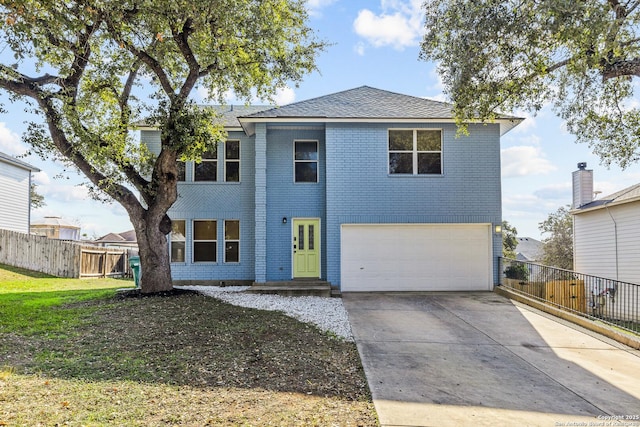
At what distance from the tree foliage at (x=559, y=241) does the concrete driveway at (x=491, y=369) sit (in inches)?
727

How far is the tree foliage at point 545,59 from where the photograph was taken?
23.2 feet

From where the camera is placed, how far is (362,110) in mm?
12672

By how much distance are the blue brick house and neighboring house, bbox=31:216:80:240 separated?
29327mm

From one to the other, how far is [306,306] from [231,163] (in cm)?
624

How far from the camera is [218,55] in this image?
9086 mm

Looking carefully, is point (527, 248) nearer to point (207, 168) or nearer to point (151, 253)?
point (207, 168)

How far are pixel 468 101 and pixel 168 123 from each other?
7049 millimetres

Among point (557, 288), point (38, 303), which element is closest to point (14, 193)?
point (38, 303)

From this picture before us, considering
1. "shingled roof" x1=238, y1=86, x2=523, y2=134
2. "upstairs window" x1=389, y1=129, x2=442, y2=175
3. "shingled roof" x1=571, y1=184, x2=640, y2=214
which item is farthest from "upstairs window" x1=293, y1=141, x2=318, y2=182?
"shingled roof" x1=571, y1=184, x2=640, y2=214

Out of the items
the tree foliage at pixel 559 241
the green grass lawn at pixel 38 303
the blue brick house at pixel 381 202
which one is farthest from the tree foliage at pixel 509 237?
the green grass lawn at pixel 38 303

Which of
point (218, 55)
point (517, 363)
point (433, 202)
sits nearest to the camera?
point (517, 363)

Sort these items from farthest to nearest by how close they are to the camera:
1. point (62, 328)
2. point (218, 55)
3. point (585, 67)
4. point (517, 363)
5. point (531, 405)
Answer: point (218, 55)
point (585, 67)
point (62, 328)
point (517, 363)
point (531, 405)

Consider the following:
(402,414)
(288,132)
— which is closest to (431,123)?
(288,132)

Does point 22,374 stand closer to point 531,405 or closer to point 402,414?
point 402,414
